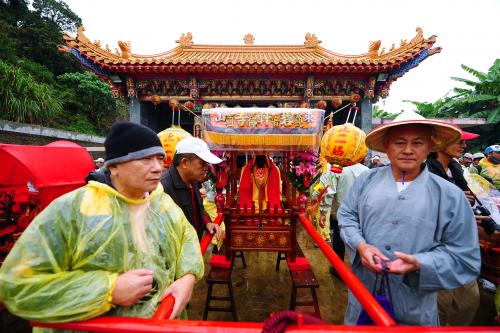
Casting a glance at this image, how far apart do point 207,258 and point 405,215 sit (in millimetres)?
4372

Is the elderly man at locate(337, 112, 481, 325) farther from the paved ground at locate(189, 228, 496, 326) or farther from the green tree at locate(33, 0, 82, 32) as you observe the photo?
the green tree at locate(33, 0, 82, 32)

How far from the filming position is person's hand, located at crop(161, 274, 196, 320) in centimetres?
130

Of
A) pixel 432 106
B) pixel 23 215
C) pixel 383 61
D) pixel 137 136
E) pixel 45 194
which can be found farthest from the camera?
pixel 432 106

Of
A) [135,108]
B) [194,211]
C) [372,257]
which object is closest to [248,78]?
[135,108]

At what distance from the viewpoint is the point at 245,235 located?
11.0 ft

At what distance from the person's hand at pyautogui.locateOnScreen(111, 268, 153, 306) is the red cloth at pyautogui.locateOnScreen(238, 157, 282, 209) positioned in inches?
124

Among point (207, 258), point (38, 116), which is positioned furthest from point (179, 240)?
point (38, 116)

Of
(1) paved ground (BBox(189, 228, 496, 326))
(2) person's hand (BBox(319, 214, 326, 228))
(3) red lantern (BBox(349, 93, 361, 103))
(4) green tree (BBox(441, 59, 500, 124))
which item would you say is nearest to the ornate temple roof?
(3) red lantern (BBox(349, 93, 361, 103))

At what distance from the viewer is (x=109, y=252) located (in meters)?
1.21

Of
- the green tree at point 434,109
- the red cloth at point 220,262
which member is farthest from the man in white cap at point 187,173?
the green tree at point 434,109

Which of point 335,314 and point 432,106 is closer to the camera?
point 335,314

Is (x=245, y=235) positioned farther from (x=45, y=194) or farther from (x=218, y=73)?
(x=218, y=73)

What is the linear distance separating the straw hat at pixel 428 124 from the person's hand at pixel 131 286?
1.67m

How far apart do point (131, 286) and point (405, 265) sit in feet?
4.68
